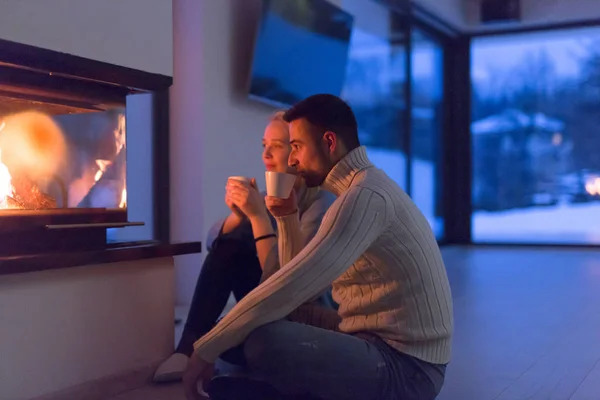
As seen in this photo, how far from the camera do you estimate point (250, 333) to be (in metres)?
1.31

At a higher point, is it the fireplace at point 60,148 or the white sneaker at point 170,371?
the fireplace at point 60,148

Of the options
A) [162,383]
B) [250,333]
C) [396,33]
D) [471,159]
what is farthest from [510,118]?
[250,333]

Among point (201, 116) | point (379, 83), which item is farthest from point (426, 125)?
point (201, 116)

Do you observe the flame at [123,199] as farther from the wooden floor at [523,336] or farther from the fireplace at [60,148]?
Answer: the wooden floor at [523,336]

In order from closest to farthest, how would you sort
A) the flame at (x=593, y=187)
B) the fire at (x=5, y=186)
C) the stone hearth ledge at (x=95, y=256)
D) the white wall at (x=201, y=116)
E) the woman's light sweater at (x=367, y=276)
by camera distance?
the woman's light sweater at (x=367, y=276)
the stone hearth ledge at (x=95, y=256)
the fire at (x=5, y=186)
the white wall at (x=201, y=116)
the flame at (x=593, y=187)

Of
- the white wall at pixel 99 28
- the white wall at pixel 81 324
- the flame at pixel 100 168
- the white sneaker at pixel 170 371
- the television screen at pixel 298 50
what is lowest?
the white sneaker at pixel 170 371

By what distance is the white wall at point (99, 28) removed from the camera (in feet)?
5.57

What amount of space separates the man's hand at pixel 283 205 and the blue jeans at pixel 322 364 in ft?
1.45

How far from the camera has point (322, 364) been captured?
4.20 feet

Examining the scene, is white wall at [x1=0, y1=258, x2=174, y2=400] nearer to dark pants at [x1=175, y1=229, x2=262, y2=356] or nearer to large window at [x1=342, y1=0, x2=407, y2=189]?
dark pants at [x1=175, y1=229, x2=262, y2=356]

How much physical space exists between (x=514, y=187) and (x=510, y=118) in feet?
2.45

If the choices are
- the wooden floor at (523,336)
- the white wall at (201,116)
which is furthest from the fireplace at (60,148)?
the white wall at (201,116)

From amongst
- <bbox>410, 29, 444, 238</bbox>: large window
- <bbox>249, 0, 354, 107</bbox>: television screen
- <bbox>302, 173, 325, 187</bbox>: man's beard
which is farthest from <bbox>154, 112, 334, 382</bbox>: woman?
<bbox>410, 29, 444, 238</bbox>: large window

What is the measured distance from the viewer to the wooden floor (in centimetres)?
204
